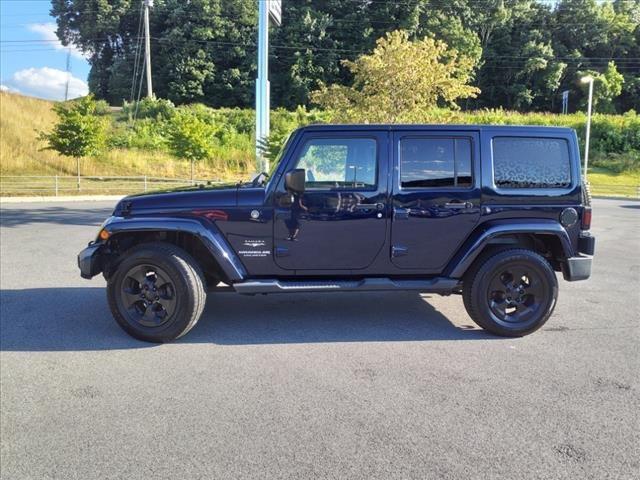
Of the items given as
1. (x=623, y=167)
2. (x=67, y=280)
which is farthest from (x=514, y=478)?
(x=623, y=167)

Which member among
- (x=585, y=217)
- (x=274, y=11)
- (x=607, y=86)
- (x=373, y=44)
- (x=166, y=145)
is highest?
(x=373, y=44)

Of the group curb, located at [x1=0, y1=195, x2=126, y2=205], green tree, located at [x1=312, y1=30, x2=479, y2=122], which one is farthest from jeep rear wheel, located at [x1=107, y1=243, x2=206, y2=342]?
curb, located at [x1=0, y1=195, x2=126, y2=205]

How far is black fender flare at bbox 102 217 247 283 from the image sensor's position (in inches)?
189

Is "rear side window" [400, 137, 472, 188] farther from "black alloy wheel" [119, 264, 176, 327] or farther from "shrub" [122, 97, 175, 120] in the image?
"shrub" [122, 97, 175, 120]

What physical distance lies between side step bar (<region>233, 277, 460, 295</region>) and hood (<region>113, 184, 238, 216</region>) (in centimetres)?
80

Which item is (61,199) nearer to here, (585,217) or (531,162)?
(531,162)

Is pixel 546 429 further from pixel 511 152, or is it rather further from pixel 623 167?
pixel 623 167

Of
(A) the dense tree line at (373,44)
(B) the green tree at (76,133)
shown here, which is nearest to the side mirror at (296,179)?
(B) the green tree at (76,133)

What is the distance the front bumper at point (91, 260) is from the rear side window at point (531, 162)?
3894 mm

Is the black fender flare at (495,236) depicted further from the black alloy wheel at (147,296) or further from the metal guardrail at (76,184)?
the metal guardrail at (76,184)

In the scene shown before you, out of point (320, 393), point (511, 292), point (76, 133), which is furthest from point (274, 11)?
point (320, 393)

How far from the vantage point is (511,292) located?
5125mm

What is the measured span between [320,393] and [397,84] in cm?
1106

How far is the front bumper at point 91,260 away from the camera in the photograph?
498 cm
